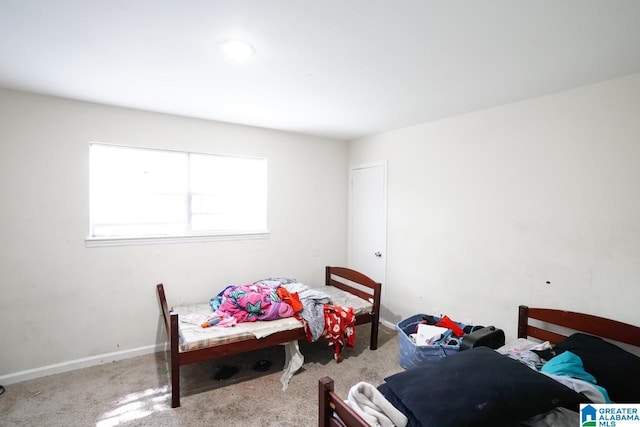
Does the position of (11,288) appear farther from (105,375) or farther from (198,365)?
(198,365)

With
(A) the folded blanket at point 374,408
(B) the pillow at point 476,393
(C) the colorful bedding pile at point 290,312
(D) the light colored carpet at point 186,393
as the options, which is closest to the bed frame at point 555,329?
(A) the folded blanket at point 374,408

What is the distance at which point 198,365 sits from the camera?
282cm

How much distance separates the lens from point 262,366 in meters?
2.74

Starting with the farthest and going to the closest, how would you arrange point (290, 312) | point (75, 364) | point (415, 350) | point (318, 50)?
point (290, 312), point (75, 364), point (415, 350), point (318, 50)

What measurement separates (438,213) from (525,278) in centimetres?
98

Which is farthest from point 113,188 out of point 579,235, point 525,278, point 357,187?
point 579,235

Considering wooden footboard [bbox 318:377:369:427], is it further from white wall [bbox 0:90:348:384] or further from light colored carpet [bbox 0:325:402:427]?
white wall [bbox 0:90:348:384]

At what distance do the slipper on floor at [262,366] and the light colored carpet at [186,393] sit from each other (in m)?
0.04

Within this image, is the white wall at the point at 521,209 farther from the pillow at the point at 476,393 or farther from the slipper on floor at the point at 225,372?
the slipper on floor at the point at 225,372

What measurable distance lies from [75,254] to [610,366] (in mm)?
3969

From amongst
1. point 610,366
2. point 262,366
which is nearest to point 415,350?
point 610,366

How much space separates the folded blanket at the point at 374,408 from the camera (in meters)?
1.20

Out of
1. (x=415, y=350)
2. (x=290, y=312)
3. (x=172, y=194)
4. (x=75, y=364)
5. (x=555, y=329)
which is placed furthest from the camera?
(x=172, y=194)

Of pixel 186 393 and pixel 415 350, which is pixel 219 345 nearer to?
pixel 186 393
